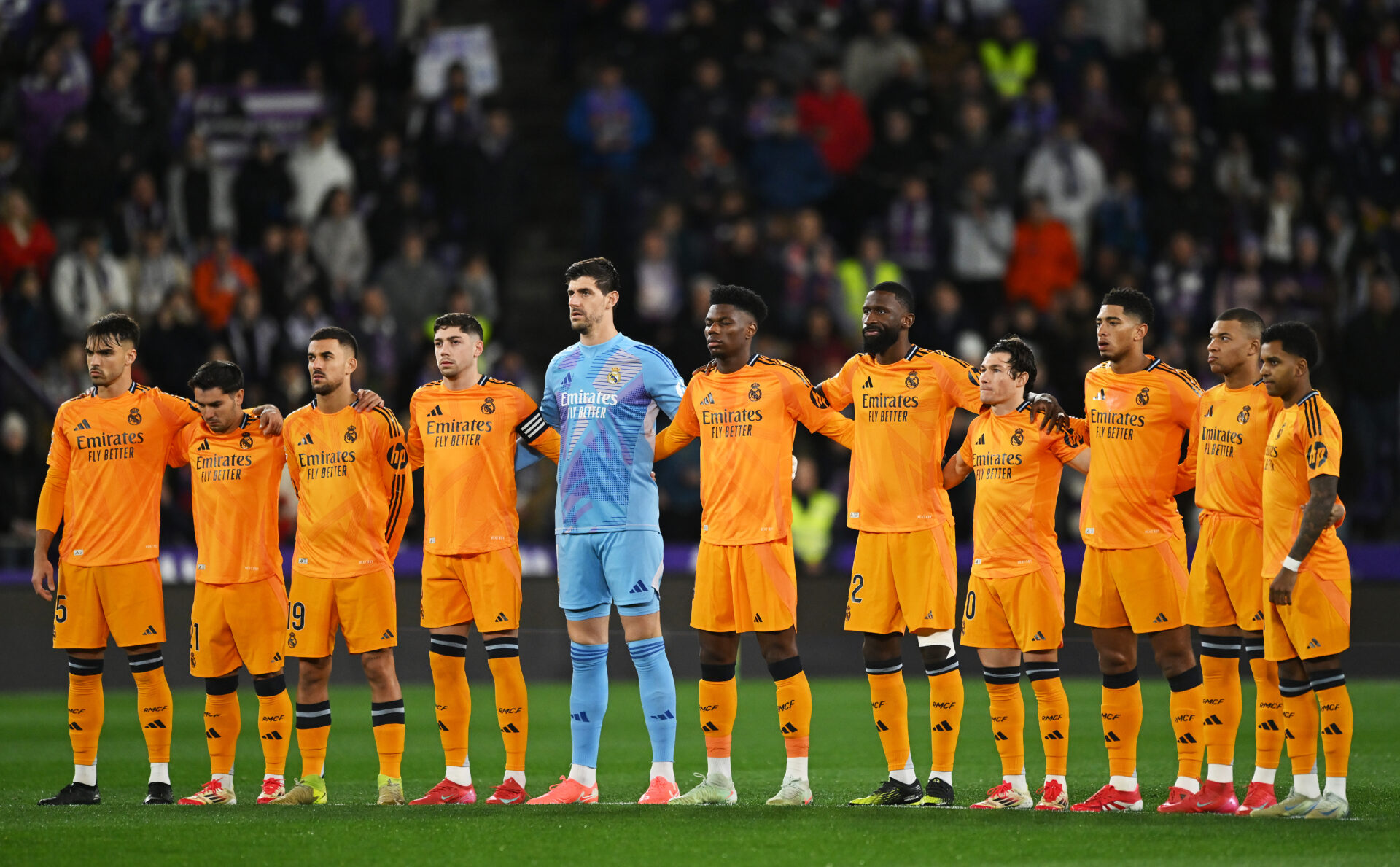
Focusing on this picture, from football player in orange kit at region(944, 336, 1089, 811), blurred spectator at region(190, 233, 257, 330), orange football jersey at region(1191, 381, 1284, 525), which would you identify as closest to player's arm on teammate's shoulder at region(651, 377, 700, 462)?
football player in orange kit at region(944, 336, 1089, 811)

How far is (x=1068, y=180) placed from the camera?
66.0ft

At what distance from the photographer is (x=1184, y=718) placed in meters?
9.47

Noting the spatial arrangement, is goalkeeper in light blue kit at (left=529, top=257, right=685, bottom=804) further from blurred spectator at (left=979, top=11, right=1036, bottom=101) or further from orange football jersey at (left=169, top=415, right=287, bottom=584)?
blurred spectator at (left=979, top=11, right=1036, bottom=101)

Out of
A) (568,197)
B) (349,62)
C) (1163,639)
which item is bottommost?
(1163,639)

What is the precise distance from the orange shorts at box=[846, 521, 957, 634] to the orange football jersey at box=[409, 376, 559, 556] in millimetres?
1923

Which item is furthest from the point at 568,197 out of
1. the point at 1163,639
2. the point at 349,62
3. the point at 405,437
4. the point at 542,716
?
the point at 1163,639

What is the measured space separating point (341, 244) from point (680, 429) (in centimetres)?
1034

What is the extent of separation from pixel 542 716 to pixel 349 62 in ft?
31.7

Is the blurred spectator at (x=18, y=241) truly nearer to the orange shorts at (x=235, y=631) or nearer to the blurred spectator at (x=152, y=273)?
the blurred spectator at (x=152, y=273)

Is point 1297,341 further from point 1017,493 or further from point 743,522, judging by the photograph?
point 743,522

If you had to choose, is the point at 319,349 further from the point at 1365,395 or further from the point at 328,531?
the point at 1365,395

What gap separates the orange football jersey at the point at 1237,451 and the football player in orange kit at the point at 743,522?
1.99m

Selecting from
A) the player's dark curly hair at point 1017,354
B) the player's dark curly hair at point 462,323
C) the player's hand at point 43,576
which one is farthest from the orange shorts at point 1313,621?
the player's hand at point 43,576

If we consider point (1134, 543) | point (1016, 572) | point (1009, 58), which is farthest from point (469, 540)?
point (1009, 58)
